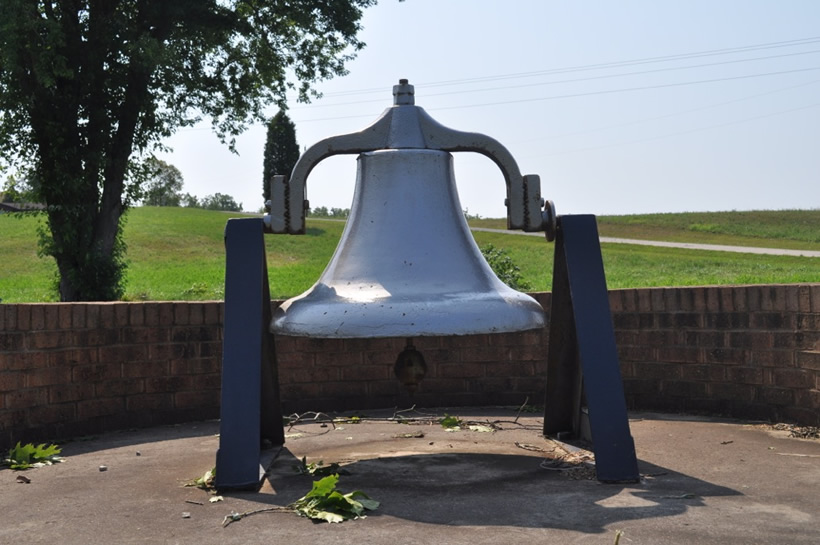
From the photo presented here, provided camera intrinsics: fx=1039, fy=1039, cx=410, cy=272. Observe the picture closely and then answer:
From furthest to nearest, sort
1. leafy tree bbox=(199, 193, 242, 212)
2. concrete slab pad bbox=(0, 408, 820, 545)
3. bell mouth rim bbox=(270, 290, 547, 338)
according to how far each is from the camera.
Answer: leafy tree bbox=(199, 193, 242, 212)
bell mouth rim bbox=(270, 290, 547, 338)
concrete slab pad bbox=(0, 408, 820, 545)

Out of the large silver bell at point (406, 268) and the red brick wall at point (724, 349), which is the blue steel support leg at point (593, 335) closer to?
the large silver bell at point (406, 268)

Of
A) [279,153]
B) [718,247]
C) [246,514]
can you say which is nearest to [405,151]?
[246,514]

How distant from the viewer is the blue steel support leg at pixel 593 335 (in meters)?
4.86

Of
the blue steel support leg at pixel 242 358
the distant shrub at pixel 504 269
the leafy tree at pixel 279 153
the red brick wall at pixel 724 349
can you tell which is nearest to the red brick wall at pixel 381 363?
the red brick wall at pixel 724 349

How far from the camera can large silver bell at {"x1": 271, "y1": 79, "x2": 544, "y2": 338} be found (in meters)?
4.21

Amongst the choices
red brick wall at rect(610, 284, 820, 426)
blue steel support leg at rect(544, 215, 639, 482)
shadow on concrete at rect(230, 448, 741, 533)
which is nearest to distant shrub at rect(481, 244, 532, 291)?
red brick wall at rect(610, 284, 820, 426)

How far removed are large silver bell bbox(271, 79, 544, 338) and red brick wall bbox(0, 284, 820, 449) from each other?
252 centimetres

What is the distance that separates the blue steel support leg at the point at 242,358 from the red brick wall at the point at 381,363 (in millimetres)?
2201

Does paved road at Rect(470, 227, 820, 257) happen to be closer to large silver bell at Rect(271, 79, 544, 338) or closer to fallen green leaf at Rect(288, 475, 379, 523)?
large silver bell at Rect(271, 79, 544, 338)

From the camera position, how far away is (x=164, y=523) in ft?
13.9

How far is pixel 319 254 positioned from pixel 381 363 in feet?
82.8

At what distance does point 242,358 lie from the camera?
16.4 ft

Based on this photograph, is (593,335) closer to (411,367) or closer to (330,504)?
(411,367)

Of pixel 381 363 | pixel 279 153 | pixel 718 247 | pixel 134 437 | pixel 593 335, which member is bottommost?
pixel 134 437
